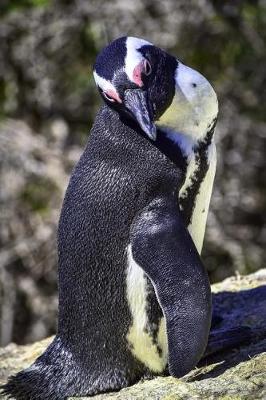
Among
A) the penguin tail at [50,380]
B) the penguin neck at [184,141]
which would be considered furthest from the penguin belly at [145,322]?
the penguin neck at [184,141]

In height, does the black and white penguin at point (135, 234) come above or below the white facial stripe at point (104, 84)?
below

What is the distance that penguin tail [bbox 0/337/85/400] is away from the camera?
353 cm

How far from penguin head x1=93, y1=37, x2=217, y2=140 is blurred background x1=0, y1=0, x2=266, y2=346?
3.46 meters

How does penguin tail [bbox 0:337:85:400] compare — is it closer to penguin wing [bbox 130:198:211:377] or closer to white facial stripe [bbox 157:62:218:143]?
penguin wing [bbox 130:198:211:377]

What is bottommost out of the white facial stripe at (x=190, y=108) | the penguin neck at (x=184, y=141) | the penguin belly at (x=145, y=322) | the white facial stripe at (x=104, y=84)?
the penguin belly at (x=145, y=322)

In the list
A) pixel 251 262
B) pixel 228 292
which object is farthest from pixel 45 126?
pixel 228 292

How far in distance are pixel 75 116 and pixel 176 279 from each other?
14.8ft

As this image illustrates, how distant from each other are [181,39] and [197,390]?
4612 mm

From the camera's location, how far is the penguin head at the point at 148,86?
3246mm

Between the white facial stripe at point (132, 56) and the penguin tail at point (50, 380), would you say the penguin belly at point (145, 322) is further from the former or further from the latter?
the white facial stripe at point (132, 56)

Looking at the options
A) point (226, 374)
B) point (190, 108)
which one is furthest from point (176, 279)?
point (190, 108)

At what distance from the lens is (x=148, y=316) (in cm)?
339

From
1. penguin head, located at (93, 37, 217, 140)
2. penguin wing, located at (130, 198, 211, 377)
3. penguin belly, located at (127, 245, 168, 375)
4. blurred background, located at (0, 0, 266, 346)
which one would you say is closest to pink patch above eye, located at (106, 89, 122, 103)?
penguin head, located at (93, 37, 217, 140)

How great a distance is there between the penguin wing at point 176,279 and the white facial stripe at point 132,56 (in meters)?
0.45
